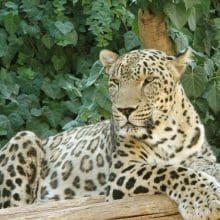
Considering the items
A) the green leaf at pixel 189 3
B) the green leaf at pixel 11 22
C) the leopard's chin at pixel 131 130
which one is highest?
the green leaf at pixel 189 3

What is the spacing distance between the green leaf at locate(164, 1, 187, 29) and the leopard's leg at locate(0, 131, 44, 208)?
1336 mm

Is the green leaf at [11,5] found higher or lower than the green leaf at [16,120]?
higher

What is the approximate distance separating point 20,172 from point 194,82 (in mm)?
1673

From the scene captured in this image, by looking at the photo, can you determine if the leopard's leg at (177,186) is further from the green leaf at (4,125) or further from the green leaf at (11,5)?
the green leaf at (11,5)

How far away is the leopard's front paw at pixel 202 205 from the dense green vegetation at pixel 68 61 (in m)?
2.41

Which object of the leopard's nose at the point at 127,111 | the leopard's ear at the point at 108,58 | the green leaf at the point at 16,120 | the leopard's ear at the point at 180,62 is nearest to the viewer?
the leopard's nose at the point at 127,111

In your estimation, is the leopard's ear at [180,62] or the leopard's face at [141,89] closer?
the leopard's face at [141,89]

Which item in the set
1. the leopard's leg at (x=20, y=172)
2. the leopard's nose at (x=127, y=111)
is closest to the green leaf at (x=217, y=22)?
the leopard's leg at (x=20, y=172)

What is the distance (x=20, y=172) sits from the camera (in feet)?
24.3

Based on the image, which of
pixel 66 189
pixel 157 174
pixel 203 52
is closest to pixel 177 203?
pixel 157 174

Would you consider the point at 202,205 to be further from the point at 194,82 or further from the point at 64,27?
the point at 64,27

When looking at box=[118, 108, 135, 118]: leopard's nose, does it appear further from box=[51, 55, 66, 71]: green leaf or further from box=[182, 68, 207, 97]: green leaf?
box=[51, 55, 66, 71]: green leaf

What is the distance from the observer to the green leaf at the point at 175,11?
24.7ft

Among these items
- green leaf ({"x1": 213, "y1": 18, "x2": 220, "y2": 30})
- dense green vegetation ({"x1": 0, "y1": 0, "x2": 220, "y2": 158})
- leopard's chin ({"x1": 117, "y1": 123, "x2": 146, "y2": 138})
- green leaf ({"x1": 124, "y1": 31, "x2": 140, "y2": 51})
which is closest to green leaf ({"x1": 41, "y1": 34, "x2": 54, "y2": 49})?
dense green vegetation ({"x1": 0, "y1": 0, "x2": 220, "y2": 158})
